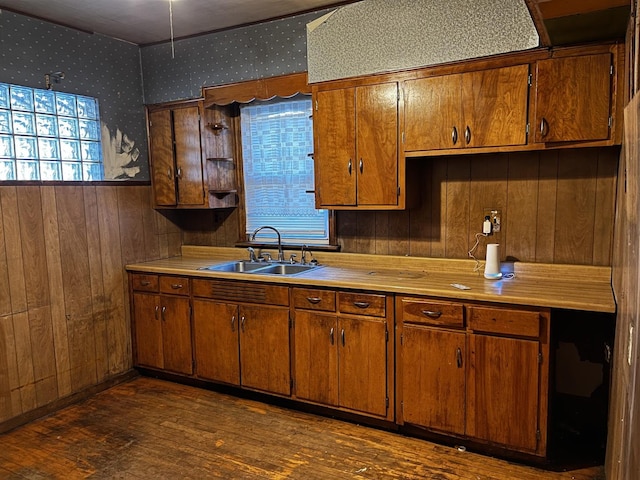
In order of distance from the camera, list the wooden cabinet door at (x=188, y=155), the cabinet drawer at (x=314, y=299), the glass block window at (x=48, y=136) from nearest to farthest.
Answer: the cabinet drawer at (x=314, y=299)
the glass block window at (x=48, y=136)
the wooden cabinet door at (x=188, y=155)

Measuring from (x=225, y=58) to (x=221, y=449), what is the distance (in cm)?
275

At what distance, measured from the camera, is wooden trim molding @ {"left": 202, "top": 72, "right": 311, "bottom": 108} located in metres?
3.32

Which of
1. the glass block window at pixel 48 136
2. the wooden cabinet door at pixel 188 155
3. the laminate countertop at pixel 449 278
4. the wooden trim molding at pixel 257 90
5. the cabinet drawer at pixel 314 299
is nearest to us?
the laminate countertop at pixel 449 278

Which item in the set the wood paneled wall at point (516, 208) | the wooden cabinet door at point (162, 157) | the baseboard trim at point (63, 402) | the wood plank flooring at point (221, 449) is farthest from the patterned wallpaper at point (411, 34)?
the baseboard trim at point (63, 402)

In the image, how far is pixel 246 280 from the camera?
10.6ft

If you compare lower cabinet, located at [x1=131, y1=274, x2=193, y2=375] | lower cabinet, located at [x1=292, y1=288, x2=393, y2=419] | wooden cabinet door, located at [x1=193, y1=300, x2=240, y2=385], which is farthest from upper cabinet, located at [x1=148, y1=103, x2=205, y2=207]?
lower cabinet, located at [x1=292, y1=288, x2=393, y2=419]

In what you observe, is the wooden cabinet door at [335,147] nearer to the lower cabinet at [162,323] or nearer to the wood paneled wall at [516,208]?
the wood paneled wall at [516,208]

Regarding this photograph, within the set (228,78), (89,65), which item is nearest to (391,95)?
(228,78)

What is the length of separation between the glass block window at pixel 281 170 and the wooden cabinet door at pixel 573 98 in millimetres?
1636

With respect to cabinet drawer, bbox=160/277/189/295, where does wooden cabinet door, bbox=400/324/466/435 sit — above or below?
below

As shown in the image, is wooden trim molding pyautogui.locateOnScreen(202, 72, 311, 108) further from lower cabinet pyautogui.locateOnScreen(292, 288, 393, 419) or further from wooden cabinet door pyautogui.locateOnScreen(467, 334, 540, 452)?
wooden cabinet door pyautogui.locateOnScreen(467, 334, 540, 452)

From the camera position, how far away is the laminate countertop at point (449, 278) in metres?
2.39

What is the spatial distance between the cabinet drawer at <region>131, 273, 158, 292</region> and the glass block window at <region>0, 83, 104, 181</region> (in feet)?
2.69

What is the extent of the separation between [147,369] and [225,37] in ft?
8.85
